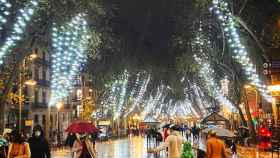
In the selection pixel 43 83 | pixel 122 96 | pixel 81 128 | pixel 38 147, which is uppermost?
pixel 43 83

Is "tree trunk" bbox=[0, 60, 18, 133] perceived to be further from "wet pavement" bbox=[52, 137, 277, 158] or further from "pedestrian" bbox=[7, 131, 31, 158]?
"pedestrian" bbox=[7, 131, 31, 158]

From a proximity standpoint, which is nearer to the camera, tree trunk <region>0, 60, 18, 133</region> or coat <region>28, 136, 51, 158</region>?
coat <region>28, 136, 51, 158</region>

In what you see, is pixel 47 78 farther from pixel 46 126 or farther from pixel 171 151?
pixel 171 151

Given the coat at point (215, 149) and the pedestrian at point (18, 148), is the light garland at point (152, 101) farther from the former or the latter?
the pedestrian at point (18, 148)

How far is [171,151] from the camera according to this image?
42.0 ft

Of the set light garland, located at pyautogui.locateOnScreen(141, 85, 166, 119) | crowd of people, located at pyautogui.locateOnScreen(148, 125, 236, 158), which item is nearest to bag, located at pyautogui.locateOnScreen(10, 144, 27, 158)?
crowd of people, located at pyautogui.locateOnScreen(148, 125, 236, 158)

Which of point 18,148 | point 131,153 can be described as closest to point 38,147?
point 18,148

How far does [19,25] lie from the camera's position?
955 inches

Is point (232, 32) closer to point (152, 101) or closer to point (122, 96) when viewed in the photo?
point (122, 96)

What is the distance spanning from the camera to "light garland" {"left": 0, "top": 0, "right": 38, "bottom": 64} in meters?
23.5

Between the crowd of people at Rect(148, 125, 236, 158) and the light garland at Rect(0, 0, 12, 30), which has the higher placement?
the light garland at Rect(0, 0, 12, 30)

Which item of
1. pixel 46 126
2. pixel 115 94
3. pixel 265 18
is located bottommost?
pixel 46 126

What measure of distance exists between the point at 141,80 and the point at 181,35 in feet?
98.2

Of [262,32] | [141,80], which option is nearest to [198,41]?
[262,32]
